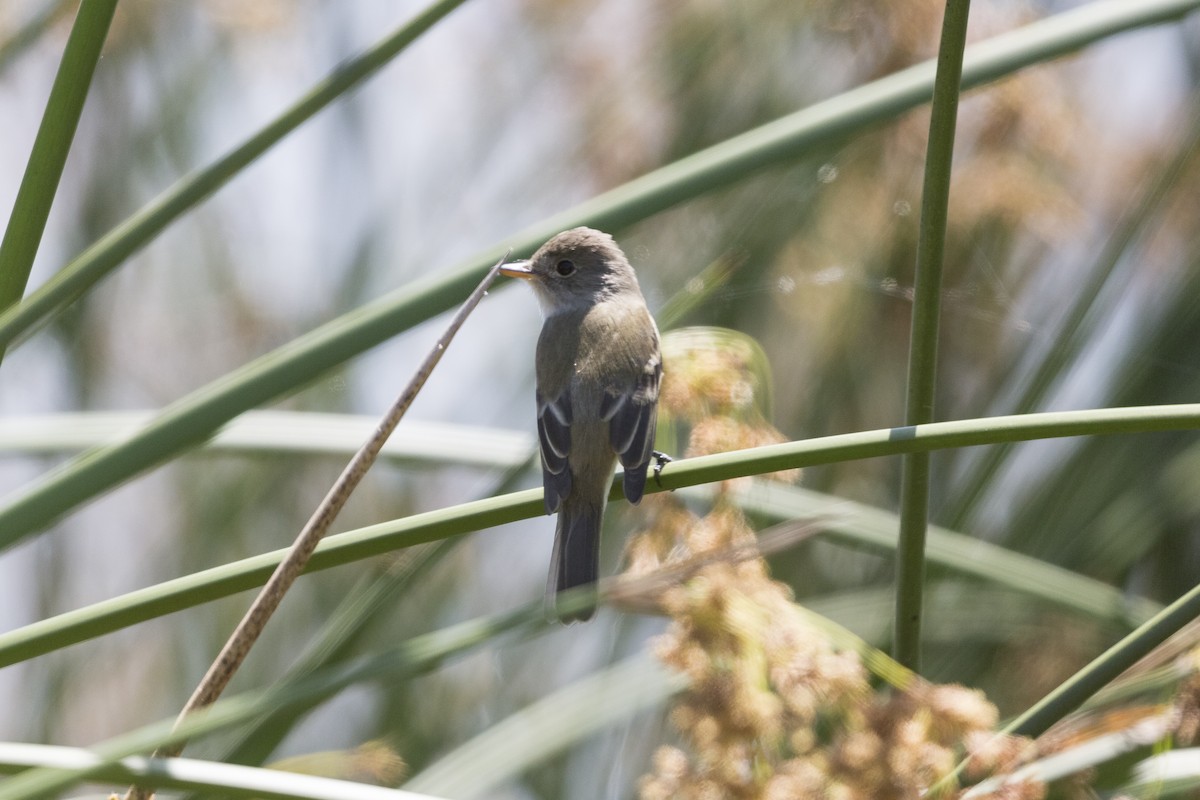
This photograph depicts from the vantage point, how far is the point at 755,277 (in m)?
3.32

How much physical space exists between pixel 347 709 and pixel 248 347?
1.71 metres

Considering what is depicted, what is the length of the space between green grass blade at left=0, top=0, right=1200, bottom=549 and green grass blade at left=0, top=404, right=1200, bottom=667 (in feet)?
0.72

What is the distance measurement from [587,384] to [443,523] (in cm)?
170

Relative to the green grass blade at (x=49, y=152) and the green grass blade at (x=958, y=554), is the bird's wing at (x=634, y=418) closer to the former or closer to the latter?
the green grass blade at (x=958, y=554)

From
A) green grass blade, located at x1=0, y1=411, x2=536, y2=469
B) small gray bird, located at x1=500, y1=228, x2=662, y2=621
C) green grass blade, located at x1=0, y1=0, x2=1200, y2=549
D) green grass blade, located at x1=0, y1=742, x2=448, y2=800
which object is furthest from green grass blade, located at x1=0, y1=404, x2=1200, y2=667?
small gray bird, located at x1=500, y1=228, x2=662, y2=621

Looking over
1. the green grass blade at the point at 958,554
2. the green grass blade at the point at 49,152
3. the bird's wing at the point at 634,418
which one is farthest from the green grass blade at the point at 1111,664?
the green grass blade at the point at 49,152

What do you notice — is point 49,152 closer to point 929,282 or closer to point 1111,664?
point 929,282

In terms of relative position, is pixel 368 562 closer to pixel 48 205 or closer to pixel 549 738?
Answer: pixel 549 738

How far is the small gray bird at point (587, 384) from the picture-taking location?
2.58 metres

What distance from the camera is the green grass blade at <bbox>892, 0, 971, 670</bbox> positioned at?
1.38 metres

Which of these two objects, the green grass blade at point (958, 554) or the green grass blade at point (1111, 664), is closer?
the green grass blade at point (1111, 664)

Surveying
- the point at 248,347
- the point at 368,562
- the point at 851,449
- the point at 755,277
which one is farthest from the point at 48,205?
the point at 248,347

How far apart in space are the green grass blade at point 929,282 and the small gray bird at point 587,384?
81 cm

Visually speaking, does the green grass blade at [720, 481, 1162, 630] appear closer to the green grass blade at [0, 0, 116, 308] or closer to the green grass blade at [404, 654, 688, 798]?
the green grass blade at [404, 654, 688, 798]
